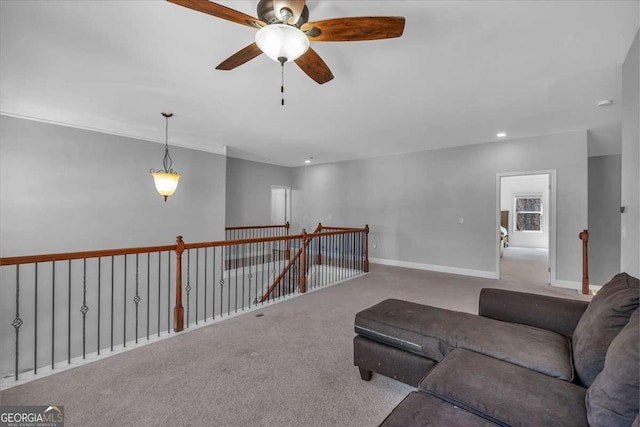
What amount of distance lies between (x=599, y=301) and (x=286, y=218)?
24.9ft

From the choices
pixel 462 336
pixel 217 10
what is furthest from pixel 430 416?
pixel 217 10

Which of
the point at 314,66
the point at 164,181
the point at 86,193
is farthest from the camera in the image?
the point at 86,193

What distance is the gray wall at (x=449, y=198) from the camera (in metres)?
4.68

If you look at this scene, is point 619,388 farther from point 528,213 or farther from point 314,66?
point 528,213

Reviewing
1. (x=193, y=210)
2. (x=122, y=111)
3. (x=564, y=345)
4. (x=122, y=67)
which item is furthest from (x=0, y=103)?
(x=564, y=345)

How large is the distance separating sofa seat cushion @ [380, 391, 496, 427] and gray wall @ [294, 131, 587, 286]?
16.2 feet

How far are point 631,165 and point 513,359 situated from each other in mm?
2036

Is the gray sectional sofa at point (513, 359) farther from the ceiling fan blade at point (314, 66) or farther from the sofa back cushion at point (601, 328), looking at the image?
the ceiling fan blade at point (314, 66)

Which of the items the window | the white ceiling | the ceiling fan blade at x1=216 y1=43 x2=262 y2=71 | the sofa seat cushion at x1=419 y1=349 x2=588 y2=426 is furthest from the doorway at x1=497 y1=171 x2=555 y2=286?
the ceiling fan blade at x1=216 y1=43 x2=262 y2=71

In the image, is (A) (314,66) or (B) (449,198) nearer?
(A) (314,66)

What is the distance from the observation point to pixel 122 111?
388 cm

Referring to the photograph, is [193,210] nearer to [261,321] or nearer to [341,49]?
[261,321]

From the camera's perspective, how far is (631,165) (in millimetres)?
2287

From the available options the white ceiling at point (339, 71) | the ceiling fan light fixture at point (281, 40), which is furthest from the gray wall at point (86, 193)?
the ceiling fan light fixture at point (281, 40)
